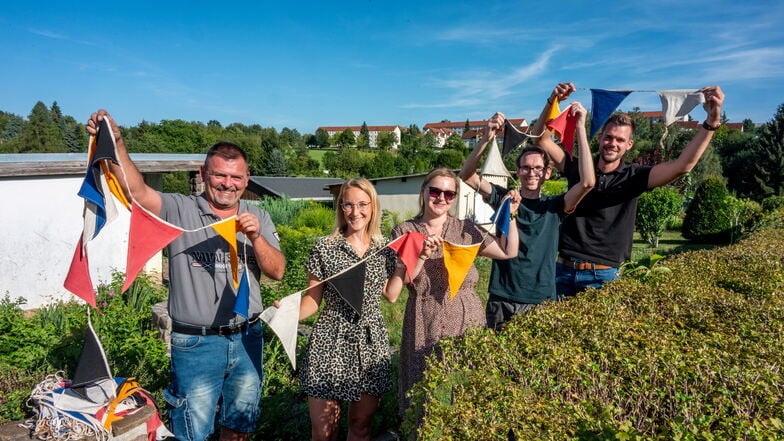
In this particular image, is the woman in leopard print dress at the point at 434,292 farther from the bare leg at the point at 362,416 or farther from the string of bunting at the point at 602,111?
the string of bunting at the point at 602,111

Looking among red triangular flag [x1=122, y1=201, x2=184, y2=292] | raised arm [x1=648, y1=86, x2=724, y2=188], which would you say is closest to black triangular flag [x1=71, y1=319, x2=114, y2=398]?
red triangular flag [x1=122, y1=201, x2=184, y2=292]

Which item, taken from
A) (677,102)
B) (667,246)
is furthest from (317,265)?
(667,246)

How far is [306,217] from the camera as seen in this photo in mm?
14219

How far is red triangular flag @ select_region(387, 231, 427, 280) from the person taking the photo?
2891 millimetres

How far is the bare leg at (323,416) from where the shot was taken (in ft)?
9.54

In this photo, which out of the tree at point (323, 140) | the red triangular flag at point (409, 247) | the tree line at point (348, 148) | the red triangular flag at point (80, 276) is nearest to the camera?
the red triangular flag at point (80, 276)

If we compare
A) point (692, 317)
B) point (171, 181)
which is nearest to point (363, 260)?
point (692, 317)

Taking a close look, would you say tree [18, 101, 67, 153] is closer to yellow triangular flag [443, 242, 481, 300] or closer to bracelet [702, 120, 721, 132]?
yellow triangular flag [443, 242, 481, 300]

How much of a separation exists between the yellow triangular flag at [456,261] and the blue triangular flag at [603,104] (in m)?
1.66

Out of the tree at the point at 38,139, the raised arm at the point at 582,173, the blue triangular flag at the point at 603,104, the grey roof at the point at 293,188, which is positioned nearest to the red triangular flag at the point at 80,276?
the raised arm at the point at 582,173

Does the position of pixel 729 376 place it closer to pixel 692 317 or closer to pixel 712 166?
pixel 692 317

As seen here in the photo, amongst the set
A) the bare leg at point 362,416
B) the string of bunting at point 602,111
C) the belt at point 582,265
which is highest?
the string of bunting at point 602,111

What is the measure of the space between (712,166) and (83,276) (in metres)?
44.6

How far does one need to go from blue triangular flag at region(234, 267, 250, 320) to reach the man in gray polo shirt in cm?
15
